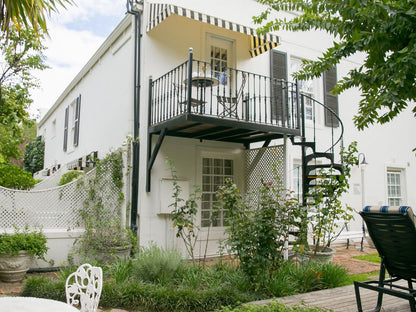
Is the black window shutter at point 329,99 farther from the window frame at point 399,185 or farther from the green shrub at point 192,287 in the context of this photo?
the green shrub at point 192,287

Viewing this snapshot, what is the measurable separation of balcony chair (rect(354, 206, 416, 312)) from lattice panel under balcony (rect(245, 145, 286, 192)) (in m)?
3.66

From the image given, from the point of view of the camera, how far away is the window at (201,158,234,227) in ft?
26.3

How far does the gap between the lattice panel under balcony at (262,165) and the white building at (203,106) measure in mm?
36

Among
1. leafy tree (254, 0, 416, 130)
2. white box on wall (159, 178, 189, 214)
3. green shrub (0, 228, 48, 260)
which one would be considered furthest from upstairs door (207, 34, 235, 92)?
green shrub (0, 228, 48, 260)

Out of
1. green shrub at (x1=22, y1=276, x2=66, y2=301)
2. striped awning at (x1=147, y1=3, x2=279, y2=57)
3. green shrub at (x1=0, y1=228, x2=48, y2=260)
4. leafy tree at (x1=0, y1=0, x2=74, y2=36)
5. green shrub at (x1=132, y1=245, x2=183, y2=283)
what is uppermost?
striped awning at (x1=147, y1=3, x2=279, y2=57)

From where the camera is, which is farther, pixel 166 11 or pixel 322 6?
pixel 166 11

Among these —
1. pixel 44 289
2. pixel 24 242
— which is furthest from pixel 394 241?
pixel 24 242

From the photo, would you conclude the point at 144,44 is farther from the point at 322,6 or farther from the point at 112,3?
the point at 322,6

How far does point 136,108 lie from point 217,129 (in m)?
1.74

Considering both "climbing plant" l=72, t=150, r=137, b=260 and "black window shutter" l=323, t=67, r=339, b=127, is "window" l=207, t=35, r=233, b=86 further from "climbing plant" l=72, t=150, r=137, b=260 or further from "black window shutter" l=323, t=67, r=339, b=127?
"black window shutter" l=323, t=67, r=339, b=127

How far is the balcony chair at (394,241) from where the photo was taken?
11.3 ft

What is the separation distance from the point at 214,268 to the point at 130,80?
14.5 feet

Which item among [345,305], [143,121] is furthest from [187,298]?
[143,121]

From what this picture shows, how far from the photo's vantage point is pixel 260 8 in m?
8.82
